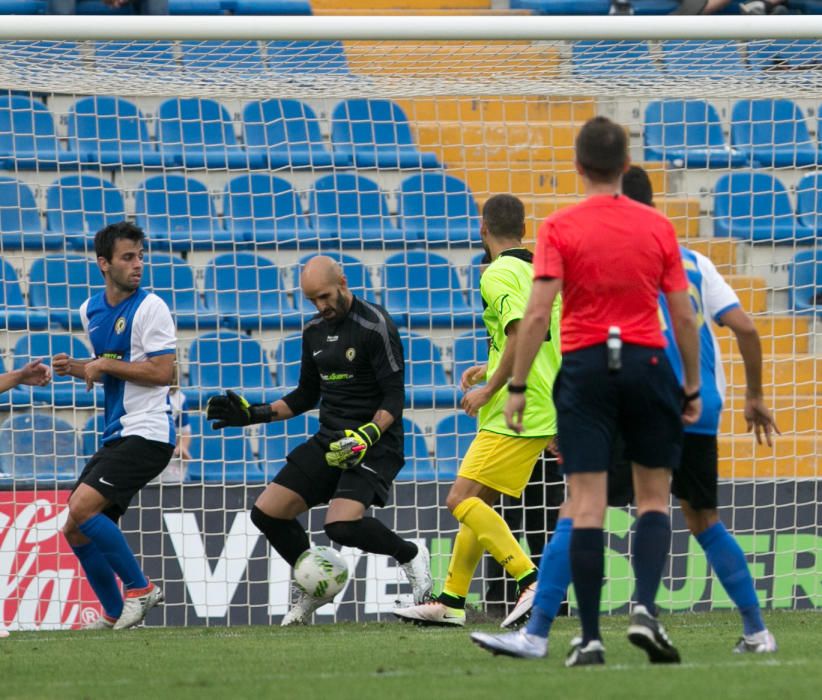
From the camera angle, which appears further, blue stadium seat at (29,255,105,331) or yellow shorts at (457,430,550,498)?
blue stadium seat at (29,255,105,331)

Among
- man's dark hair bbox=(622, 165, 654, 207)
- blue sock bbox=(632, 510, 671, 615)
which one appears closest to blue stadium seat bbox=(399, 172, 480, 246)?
man's dark hair bbox=(622, 165, 654, 207)

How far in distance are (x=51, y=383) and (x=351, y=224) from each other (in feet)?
8.08

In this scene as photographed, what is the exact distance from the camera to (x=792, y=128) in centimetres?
1112

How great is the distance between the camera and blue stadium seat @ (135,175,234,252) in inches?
390

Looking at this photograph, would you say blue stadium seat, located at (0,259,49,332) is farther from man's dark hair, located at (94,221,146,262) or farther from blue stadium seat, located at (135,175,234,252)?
man's dark hair, located at (94,221,146,262)

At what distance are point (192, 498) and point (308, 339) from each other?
144 cm

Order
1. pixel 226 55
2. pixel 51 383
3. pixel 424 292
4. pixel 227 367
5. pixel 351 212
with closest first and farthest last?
1. pixel 226 55
2. pixel 51 383
3. pixel 227 367
4. pixel 424 292
5. pixel 351 212

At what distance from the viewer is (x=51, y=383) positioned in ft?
30.1

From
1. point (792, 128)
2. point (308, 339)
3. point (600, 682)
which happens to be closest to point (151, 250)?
point (308, 339)

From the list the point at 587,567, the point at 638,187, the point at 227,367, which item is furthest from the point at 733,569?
the point at 227,367

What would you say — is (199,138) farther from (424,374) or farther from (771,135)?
(771,135)

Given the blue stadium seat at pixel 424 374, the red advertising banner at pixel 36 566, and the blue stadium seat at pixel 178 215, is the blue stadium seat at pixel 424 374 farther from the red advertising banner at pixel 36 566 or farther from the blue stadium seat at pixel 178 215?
the red advertising banner at pixel 36 566

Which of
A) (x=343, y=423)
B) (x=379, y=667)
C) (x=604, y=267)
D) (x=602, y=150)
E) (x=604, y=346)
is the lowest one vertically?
(x=379, y=667)

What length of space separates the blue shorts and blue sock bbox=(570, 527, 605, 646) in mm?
203
